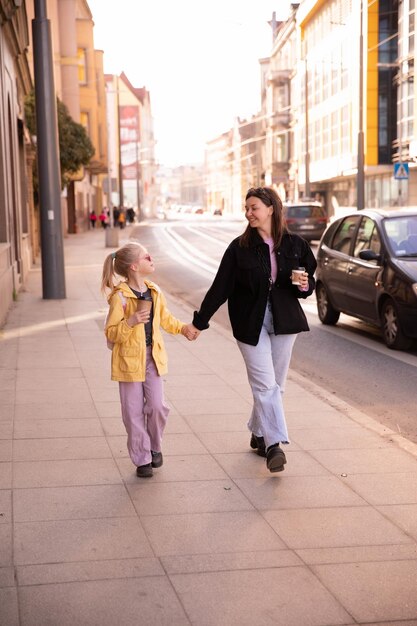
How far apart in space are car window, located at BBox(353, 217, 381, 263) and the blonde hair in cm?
687

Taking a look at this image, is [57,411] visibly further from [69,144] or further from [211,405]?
[69,144]

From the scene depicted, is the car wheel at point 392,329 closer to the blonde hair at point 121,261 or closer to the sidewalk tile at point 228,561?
the blonde hair at point 121,261

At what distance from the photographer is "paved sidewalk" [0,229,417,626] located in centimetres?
383

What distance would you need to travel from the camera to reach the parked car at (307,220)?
3709 centimetres

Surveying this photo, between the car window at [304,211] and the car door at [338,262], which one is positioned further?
the car window at [304,211]

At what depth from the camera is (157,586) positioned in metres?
3.99

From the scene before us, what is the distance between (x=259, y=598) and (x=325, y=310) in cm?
1013

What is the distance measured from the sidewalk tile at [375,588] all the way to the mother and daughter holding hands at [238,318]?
150cm

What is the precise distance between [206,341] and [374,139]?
40.9 m

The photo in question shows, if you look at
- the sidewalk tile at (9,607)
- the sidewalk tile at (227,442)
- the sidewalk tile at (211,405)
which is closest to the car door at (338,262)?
the sidewalk tile at (211,405)

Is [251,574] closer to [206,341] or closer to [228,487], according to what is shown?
[228,487]

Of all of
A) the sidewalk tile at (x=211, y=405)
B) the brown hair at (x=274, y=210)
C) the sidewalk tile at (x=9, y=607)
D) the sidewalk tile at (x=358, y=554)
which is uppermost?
the brown hair at (x=274, y=210)

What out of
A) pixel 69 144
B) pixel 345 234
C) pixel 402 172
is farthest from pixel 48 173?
pixel 69 144

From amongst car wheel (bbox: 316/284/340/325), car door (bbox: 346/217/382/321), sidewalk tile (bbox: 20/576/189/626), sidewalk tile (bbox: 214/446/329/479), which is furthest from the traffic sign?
sidewalk tile (bbox: 20/576/189/626)
